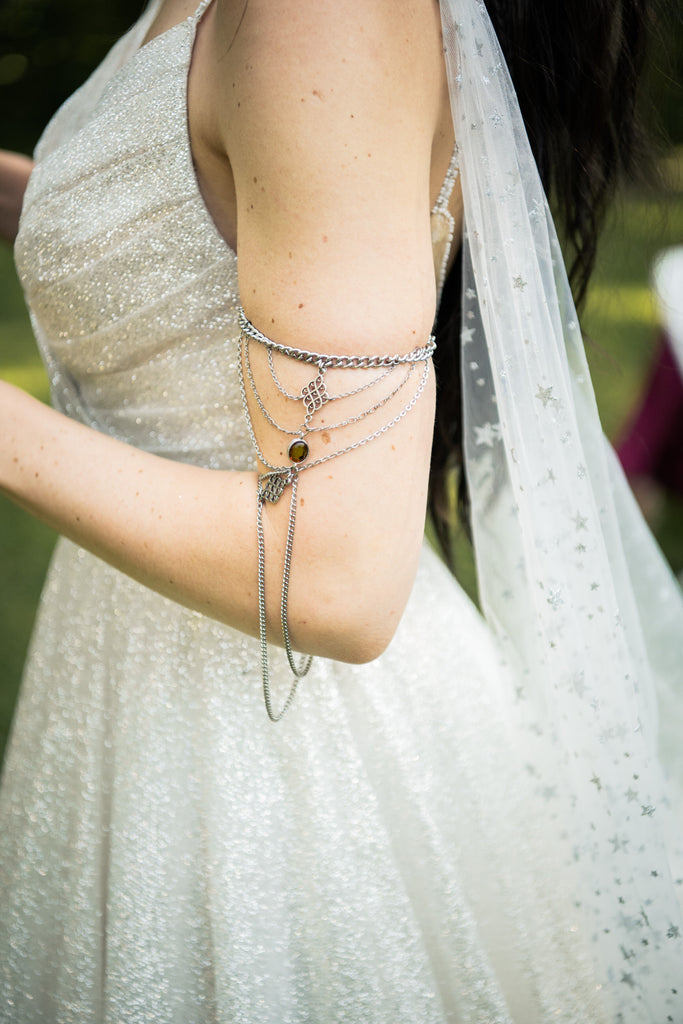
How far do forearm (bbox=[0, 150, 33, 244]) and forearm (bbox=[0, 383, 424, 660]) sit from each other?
2.40 feet

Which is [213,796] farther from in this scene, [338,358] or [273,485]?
[338,358]

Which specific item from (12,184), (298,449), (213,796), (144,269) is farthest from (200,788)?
(12,184)

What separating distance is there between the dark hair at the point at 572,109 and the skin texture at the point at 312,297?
0.20 m

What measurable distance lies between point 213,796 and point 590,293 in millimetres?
1196

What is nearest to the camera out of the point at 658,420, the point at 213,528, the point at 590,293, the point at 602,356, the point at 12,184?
the point at 213,528

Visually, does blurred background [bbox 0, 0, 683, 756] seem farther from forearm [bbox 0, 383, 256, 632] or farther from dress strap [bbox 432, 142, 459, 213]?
forearm [bbox 0, 383, 256, 632]

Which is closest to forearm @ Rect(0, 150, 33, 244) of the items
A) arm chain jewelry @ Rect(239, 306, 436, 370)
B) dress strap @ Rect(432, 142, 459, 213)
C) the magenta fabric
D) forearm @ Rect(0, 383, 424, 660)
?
forearm @ Rect(0, 383, 424, 660)

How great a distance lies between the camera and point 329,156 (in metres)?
0.74

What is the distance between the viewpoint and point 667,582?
1.37 meters

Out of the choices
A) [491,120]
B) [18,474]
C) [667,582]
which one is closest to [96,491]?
[18,474]

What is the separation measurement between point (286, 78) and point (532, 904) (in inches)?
40.8

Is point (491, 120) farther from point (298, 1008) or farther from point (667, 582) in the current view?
point (298, 1008)

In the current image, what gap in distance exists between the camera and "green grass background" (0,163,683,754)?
54.4 inches

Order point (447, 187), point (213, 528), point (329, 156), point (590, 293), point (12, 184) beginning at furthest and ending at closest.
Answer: point (590, 293)
point (12, 184)
point (447, 187)
point (213, 528)
point (329, 156)
